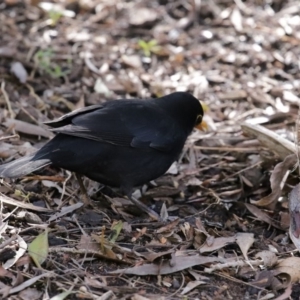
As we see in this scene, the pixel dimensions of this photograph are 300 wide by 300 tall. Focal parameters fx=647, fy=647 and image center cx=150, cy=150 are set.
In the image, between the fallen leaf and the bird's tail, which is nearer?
the bird's tail

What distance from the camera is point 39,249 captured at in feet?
13.2

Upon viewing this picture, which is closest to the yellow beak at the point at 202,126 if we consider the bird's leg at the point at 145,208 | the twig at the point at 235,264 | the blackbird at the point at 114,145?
the blackbird at the point at 114,145

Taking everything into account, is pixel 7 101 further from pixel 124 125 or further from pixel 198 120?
pixel 198 120

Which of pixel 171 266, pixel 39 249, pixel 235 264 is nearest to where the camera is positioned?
pixel 39 249

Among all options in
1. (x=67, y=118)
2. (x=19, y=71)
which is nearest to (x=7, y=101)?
(x=19, y=71)

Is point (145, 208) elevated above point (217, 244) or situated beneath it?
situated beneath

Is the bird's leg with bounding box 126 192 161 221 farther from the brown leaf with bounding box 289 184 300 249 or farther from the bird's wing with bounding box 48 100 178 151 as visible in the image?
the brown leaf with bounding box 289 184 300 249

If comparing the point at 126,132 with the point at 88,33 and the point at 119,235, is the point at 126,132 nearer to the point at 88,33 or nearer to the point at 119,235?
the point at 119,235

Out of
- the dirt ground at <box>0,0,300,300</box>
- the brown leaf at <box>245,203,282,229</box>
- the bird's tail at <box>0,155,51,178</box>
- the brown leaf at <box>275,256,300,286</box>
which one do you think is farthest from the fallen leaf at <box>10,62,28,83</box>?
the brown leaf at <box>275,256,300,286</box>

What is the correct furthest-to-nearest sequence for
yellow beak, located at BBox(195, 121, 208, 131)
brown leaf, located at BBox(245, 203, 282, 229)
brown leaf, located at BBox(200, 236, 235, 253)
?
yellow beak, located at BBox(195, 121, 208, 131) → brown leaf, located at BBox(245, 203, 282, 229) → brown leaf, located at BBox(200, 236, 235, 253)

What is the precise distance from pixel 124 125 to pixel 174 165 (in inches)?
36.9

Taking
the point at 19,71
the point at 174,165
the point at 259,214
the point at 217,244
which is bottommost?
the point at 174,165

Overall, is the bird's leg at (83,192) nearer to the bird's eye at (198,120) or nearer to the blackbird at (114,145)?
the blackbird at (114,145)

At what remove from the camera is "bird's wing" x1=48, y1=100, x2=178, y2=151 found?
502 centimetres
